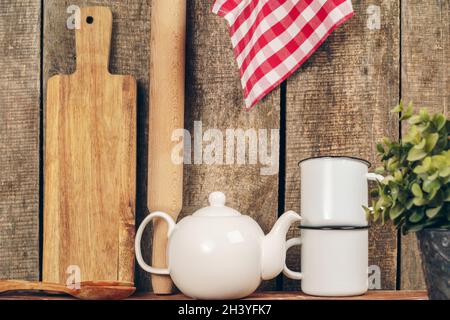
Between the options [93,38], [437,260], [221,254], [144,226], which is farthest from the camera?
[93,38]

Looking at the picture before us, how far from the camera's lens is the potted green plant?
89cm

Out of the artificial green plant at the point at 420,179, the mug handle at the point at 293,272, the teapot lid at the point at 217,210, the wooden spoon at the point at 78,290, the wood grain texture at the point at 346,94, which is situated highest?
the wood grain texture at the point at 346,94

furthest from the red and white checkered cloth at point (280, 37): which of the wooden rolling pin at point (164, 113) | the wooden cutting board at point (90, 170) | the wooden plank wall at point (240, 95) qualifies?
the wooden cutting board at point (90, 170)

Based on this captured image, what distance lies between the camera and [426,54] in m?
1.27

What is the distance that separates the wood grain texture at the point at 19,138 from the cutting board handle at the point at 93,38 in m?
0.12

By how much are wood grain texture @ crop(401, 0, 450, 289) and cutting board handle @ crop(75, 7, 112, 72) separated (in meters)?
0.62

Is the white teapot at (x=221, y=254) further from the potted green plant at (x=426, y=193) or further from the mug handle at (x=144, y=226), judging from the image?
the potted green plant at (x=426, y=193)

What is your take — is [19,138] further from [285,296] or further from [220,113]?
[285,296]

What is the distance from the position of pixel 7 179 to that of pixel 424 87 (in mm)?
905

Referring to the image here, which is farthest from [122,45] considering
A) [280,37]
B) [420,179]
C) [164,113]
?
[420,179]

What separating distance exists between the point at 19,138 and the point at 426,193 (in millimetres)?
823

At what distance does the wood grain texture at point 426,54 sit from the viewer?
126 centimetres

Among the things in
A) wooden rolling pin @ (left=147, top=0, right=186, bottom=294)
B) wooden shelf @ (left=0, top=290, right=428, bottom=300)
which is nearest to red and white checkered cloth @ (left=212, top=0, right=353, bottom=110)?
wooden rolling pin @ (left=147, top=0, right=186, bottom=294)

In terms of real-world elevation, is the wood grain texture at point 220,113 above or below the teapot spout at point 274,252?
above
